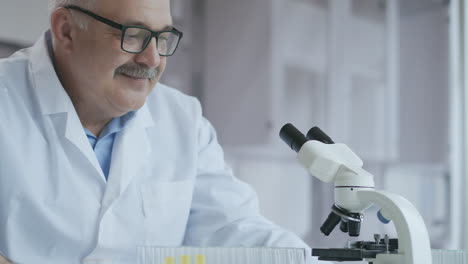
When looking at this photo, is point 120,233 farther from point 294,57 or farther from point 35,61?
point 294,57

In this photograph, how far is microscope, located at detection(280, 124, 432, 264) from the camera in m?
0.62

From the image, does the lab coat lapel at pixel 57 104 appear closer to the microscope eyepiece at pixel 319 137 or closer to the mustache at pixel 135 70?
the mustache at pixel 135 70

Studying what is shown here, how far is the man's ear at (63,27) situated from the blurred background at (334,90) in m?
1.33

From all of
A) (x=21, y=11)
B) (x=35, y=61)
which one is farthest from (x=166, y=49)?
(x=21, y=11)

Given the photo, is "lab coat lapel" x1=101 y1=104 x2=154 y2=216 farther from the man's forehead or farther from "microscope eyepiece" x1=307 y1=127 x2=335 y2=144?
"microscope eyepiece" x1=307 y1=127 x2=335 y2=144

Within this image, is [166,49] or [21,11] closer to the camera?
[166,49]

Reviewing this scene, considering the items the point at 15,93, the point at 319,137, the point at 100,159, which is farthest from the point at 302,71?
the point at 319,137

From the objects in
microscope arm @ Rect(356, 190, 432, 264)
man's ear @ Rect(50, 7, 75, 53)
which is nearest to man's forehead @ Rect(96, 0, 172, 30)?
man's ear @ Rect(50, 7, 75, 53)

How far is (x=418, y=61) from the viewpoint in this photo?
2.88 m

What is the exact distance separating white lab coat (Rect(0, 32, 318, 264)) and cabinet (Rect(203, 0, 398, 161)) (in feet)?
3.92

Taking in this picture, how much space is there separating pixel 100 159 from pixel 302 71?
1.66 meters

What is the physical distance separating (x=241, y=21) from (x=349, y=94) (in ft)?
2.24

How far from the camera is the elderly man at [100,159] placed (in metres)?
1.08

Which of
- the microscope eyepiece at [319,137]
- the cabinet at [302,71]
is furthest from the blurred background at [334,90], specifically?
the microscope eyepiece at [319,137]
